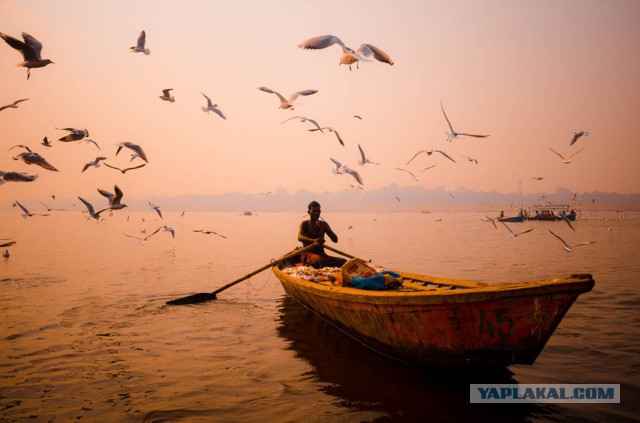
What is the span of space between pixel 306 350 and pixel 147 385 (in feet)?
11.4

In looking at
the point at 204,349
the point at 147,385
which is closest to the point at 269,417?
the point at 147,385

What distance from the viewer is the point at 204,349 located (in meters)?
8.98

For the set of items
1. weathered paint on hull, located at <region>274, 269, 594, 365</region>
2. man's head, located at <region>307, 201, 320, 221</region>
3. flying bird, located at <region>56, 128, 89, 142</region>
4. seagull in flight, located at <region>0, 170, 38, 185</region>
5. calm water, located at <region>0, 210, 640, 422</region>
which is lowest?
calm water, located at <region>0, 210, 640, 422</region>

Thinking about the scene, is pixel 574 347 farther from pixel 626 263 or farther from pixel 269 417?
pixel 626 263

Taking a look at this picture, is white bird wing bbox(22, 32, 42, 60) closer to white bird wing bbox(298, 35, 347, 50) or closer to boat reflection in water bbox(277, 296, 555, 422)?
white bird wing bbox(298, 35, 347, 50)

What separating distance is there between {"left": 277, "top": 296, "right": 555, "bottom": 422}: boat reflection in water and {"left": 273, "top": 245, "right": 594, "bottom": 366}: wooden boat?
1.39 feet

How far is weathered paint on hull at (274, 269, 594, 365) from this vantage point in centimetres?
532

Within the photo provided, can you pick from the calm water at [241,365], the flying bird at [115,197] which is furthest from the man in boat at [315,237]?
the flying bird at [115,197]

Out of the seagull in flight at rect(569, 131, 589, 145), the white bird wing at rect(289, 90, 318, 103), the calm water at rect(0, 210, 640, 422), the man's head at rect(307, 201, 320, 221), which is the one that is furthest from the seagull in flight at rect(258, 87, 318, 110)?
the seagull in flight at rect(569, 131, 589, 145)

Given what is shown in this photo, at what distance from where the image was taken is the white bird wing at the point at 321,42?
788cm

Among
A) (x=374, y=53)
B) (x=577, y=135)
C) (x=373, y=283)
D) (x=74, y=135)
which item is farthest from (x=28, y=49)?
(x=577, y=135)

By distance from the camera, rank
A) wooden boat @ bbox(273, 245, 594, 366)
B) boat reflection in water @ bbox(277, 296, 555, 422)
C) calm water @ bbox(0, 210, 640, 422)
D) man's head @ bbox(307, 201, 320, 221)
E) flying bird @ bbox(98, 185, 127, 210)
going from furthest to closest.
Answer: man's head @ bbox(307, 201, 320, 221) → flying bird @ bbox(98, 185, 127, 210) → calm water @ bbox(0, 210, 640, 422) → boat reflection in water @ bbox(277, 296, 555, 422) → wooden boat @ bbox(273, 245, 594, 366)

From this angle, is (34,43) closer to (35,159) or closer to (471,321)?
(35,159)

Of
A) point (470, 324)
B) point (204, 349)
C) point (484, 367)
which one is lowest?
point (204, 349)
